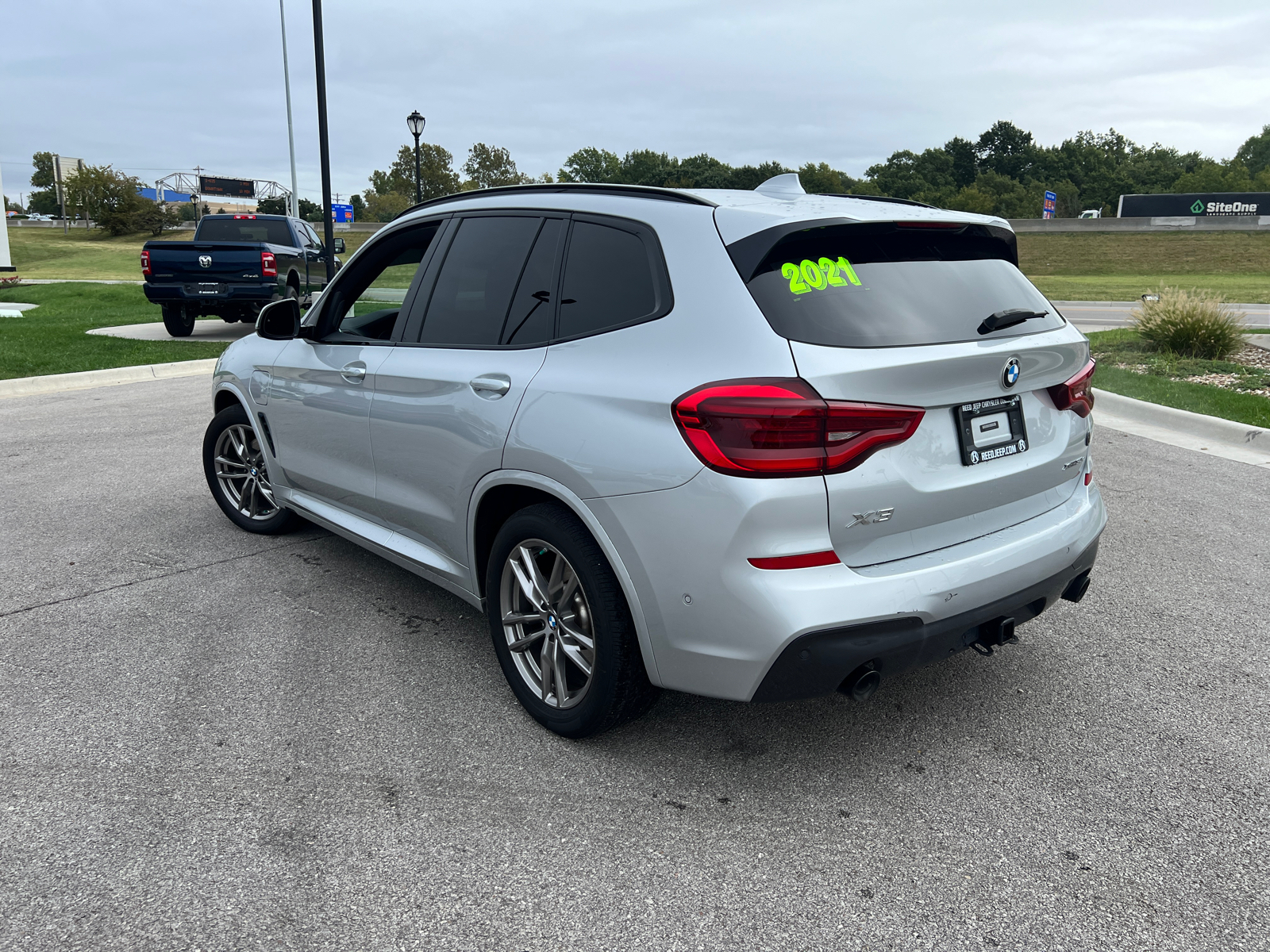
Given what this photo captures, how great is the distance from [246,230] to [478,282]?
16530 mm

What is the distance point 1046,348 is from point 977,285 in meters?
0.30

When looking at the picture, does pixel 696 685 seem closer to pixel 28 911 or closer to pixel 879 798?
pixel 879 798

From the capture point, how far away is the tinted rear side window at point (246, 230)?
17.8 meters

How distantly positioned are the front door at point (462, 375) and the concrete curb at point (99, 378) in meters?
8.70

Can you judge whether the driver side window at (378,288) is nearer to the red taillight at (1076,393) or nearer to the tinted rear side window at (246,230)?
the red taillight at (1076,393)

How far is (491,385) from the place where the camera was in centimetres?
321

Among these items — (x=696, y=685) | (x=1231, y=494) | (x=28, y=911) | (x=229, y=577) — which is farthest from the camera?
(x=1231, y=494)

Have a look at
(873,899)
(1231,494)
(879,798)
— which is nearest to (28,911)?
(873,899)

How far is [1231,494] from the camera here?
6.29 meters

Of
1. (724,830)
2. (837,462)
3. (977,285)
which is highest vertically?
(977,285)

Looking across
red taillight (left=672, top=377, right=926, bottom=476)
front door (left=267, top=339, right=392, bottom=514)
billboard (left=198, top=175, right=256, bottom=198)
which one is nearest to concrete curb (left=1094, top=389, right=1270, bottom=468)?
red taillight (left=672, top=377, right=926, bottom=476)

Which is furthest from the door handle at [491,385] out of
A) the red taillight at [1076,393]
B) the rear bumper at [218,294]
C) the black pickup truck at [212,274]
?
the rear bumper at [218,294]

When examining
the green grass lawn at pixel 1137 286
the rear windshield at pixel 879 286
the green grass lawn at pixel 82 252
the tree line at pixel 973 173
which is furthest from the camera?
the tree line at pixel 973 173

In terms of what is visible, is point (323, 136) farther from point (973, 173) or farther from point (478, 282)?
point (973, 173)
